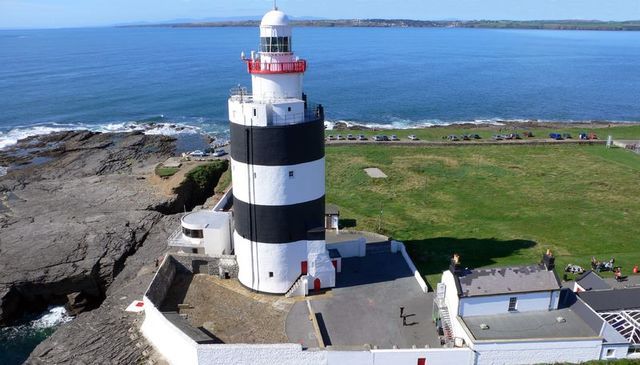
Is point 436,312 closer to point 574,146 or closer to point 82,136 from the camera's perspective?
point 574,146

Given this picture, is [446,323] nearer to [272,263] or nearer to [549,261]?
[549,261]

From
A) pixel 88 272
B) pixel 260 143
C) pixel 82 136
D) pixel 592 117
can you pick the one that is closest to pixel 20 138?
pixel 82 136

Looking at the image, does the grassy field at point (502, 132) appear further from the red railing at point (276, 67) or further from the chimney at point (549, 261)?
the red railing at point (276, 67)

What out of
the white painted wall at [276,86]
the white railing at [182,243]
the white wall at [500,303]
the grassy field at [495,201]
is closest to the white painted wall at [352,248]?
the grassy field at [495,201]

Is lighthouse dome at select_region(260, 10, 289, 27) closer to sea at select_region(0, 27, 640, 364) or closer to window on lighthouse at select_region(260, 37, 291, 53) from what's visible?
window on lighthouse at select_region(260, 37, 291, 53)

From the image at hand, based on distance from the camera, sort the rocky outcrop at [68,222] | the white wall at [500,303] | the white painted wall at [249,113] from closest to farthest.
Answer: the white wall at [500,303], the white painted wall at [249,113], the rocky outcrop at [68,222]

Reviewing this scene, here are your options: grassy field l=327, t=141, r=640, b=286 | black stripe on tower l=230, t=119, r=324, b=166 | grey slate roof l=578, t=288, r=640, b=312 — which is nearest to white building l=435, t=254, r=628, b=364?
grey slate roof l=578, t=288, r=640, b=312

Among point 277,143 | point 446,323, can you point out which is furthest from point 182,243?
point 446,323
